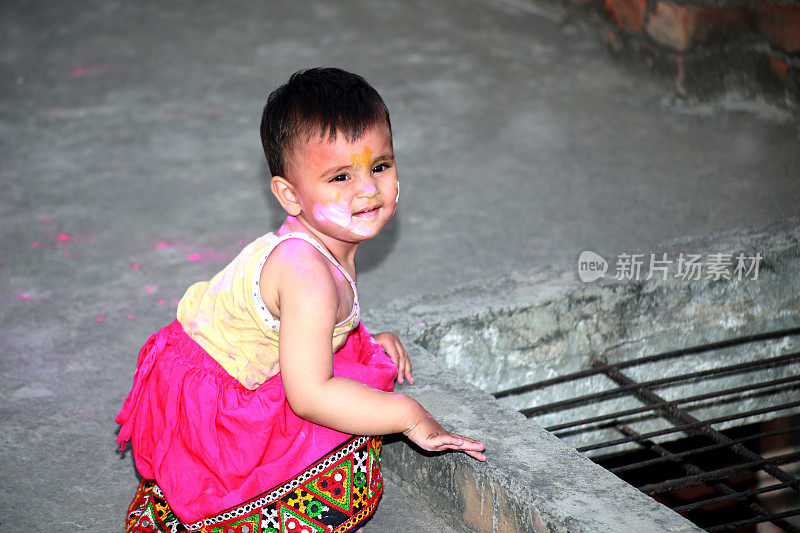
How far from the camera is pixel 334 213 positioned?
1569 millimetres

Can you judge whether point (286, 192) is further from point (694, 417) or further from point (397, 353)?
point (694, 417)

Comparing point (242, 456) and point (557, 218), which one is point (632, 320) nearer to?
point (557, 218)

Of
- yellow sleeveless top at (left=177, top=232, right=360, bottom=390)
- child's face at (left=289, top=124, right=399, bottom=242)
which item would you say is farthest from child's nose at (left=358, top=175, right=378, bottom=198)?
yellow sleeveless top at (left=177, top=232, right=360, bottom=390)

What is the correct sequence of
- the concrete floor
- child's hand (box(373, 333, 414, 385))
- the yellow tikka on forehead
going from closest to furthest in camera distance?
the yellow tikka on forehead, child's hand (box(373, 333, 414, 385)), the concrete floor

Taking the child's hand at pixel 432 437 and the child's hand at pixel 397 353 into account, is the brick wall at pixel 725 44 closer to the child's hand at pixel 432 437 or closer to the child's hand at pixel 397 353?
the child's hand at pixel 397 353

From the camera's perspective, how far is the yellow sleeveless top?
5.10 feet

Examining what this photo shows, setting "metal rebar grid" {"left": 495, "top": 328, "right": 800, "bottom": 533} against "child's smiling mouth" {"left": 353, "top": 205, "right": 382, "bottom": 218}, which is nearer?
"child's smiling mouth" {"left": 353, "top": 205, "right": 382, "bottom": 218}

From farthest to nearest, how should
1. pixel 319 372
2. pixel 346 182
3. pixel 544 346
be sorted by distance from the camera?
pixel 544 346, pixel 346 182, pixel 319 372

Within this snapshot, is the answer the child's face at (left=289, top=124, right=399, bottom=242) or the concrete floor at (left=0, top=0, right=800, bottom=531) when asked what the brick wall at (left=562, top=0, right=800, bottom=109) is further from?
the child's face at (left=289, top=124, right=399, bottom=242)

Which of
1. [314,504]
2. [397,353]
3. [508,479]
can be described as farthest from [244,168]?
[508,479]

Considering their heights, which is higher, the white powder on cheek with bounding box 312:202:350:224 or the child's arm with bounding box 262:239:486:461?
the white powder on cheek with bounding box 312:202:350:224

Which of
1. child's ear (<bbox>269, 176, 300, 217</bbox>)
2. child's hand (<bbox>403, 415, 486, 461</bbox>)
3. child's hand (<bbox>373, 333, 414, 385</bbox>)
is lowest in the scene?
child's hand (<bbox>373, 333, 414, 385</bbox>)

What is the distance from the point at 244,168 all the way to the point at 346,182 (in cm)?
233

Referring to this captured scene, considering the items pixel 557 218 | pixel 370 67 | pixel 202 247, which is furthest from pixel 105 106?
pixel 557 218
